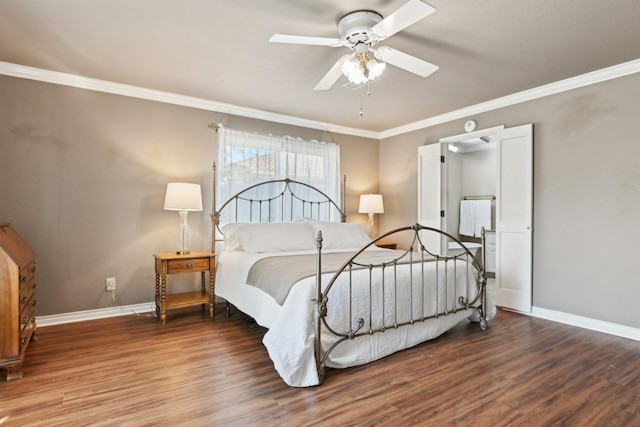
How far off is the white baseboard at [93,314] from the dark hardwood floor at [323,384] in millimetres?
150

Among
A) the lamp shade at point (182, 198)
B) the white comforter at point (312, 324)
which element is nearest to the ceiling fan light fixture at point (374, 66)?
the white comforter at point (312, 324)

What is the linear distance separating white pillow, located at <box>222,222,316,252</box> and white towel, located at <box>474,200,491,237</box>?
3.61 m

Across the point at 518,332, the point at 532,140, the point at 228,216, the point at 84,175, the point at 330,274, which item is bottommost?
the point at 518,332

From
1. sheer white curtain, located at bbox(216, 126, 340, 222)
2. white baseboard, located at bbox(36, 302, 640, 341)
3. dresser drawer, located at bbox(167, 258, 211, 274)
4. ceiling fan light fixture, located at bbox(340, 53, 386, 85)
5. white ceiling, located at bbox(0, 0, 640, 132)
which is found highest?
white ceiling, located at bbox(0, 0, 640, 132)

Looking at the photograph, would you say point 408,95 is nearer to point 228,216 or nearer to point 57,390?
point 228,216

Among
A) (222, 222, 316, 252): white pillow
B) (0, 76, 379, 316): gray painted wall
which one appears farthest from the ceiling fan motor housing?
(0, 76, 379, 316): gray painted wall

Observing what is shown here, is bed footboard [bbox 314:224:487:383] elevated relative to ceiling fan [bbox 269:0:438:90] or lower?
lower

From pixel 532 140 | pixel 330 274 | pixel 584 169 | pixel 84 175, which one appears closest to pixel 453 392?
pixel 330 274

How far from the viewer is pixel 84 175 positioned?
3439 millimetres

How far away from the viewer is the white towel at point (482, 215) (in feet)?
19.8

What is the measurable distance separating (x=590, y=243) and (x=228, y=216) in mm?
3820

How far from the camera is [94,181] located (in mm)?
3488

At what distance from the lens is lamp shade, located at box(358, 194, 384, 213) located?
5.07 metres

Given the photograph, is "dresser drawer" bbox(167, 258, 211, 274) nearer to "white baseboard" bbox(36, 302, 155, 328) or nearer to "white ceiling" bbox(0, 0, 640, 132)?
"white baseboard" bbox(36, 302, 155, 328)
